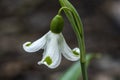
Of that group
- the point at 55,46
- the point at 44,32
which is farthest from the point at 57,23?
the point at 44,32

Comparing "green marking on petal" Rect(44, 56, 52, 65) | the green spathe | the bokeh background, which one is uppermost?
the green spathe

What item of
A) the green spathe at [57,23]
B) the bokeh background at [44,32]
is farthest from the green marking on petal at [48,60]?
the bokeh background at [44,32]

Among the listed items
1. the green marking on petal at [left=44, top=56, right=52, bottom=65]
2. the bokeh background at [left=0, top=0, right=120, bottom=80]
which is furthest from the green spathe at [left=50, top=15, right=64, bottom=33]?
the bokeh background at [left=0, top=0, right=120, bottom=80]

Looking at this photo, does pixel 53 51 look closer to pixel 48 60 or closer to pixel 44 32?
pixel 48 60

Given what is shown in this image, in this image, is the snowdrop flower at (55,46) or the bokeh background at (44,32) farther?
the bokeh background at (44,32)

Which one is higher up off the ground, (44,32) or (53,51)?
(53,51)

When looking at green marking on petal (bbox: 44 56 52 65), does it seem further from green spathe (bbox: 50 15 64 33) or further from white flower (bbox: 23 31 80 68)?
green spathe (bbox: 50 15 64 33)

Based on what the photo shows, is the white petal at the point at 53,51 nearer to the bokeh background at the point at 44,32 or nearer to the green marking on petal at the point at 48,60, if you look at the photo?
the green marking on petal at the point at 48,60

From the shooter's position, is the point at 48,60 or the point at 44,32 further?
the point at 44,32

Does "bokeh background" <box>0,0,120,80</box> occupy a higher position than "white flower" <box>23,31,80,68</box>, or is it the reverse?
"white flower" <box>23,31,80,68</box>
